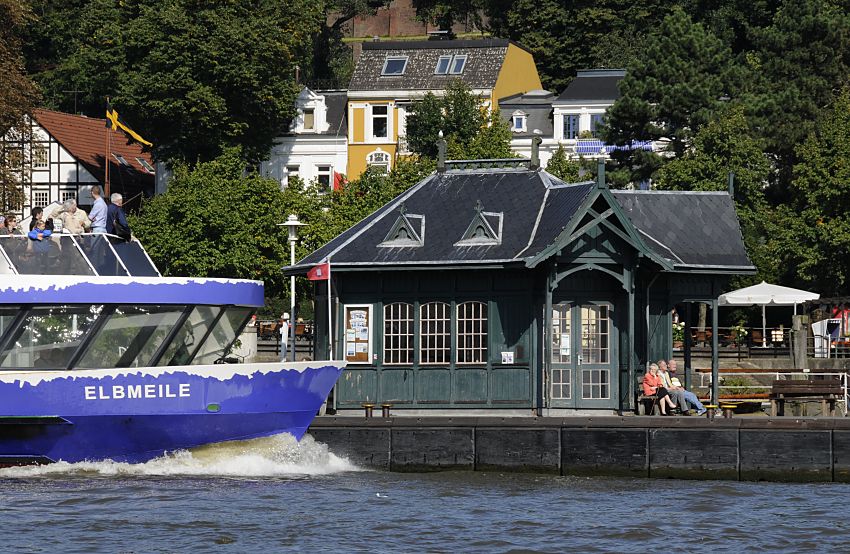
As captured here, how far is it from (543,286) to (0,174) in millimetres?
32007

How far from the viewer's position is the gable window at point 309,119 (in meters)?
90.0

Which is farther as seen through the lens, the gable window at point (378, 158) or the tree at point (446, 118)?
the gable window at point (378, 158)

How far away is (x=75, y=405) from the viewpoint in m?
29.6

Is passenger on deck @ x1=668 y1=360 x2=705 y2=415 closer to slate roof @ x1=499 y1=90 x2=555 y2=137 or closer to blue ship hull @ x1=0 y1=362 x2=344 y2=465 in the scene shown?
blue ship hull @ x1=0 y1=362 x2=344 y2=465

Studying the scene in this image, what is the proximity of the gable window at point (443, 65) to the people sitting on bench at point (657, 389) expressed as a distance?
57.1 metres

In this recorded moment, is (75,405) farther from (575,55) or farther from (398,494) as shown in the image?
(575,55)

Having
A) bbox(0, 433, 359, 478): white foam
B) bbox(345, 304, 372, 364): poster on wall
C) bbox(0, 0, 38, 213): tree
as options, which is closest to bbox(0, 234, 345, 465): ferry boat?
bbox(0, 433, 359, 478): white foam

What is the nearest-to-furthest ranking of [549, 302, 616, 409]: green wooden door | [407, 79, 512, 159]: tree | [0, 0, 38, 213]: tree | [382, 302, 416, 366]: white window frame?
[549, 302, 616, 409]: green wooden door < [382, 302, 416, 366]: white window frame < [0, 0, 38, 213]: tree < [407, 79, 512, 159]: tree

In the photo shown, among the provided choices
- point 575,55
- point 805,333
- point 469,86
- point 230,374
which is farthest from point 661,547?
point 575,55

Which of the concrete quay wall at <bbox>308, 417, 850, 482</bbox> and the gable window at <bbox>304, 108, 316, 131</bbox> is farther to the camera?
the gable window at <bbox>304, 108, 316, 131</bbox>

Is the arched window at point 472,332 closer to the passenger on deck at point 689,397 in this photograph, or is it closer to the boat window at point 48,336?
the passenger on deck at point 689,397

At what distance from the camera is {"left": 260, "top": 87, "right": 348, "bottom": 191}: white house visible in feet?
293

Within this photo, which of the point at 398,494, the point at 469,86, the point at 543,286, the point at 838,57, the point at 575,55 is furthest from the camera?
the point at 575,55

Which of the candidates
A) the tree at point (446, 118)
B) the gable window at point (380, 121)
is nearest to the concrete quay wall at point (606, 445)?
the tree at point (446, 118)
